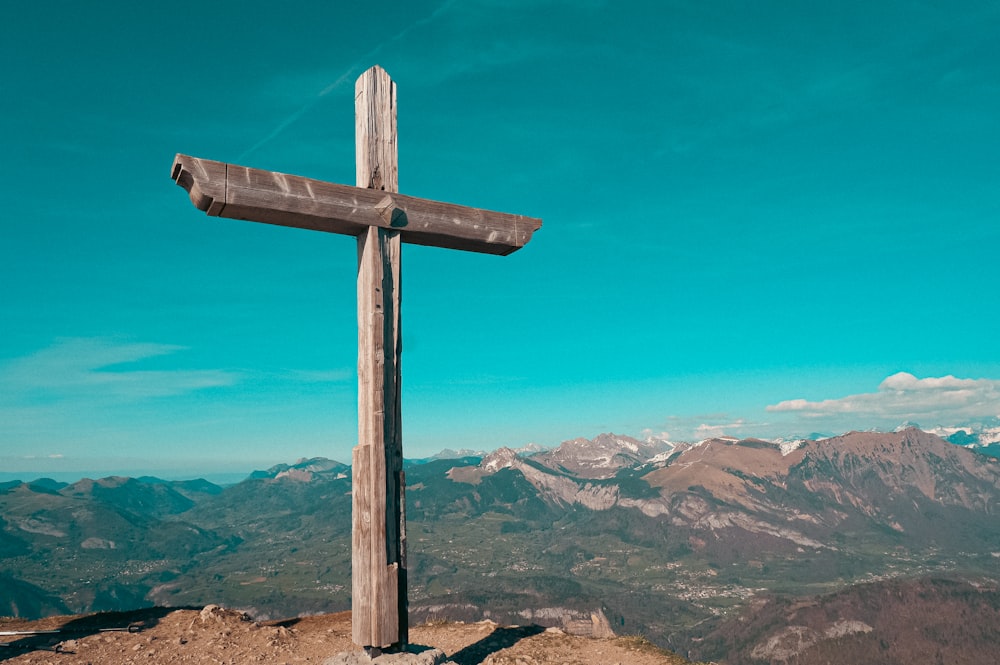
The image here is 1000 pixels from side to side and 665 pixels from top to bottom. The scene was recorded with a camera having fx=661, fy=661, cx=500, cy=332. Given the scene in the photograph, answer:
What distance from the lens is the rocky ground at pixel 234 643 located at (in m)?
17.0

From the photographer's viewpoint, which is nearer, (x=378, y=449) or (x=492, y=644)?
(x=378, y=449)

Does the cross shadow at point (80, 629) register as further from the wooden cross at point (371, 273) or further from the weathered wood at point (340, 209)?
the weathered wood at point (340, 209)

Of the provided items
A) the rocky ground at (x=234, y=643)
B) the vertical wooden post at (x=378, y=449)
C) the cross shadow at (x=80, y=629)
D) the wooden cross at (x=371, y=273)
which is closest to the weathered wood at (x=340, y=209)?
the wooden cross at (x=371, y=273)

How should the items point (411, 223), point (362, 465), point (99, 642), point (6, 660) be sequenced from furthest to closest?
point (99, 642), point (6, 660), point (411, 223), point (362, 465)

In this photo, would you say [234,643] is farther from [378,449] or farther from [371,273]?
[371,273]

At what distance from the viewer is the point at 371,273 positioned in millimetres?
12430

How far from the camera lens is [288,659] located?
1741 centimetres

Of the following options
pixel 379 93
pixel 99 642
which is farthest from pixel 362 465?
pixel 99 642

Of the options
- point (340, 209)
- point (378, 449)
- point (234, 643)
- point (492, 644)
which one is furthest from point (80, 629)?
point (340, 209)

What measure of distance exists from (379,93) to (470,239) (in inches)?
→ 137

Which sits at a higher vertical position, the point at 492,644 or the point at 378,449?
the point at 378,449

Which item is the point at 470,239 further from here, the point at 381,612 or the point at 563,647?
the point at 563,647

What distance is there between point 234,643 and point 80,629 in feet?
16.5

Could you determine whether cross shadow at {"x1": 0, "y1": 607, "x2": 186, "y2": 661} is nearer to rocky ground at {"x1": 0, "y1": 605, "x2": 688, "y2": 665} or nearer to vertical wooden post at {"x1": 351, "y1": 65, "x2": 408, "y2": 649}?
rocky ground at {"x1": 0, "y1": 605, "x2": 688, "y2": 665}
